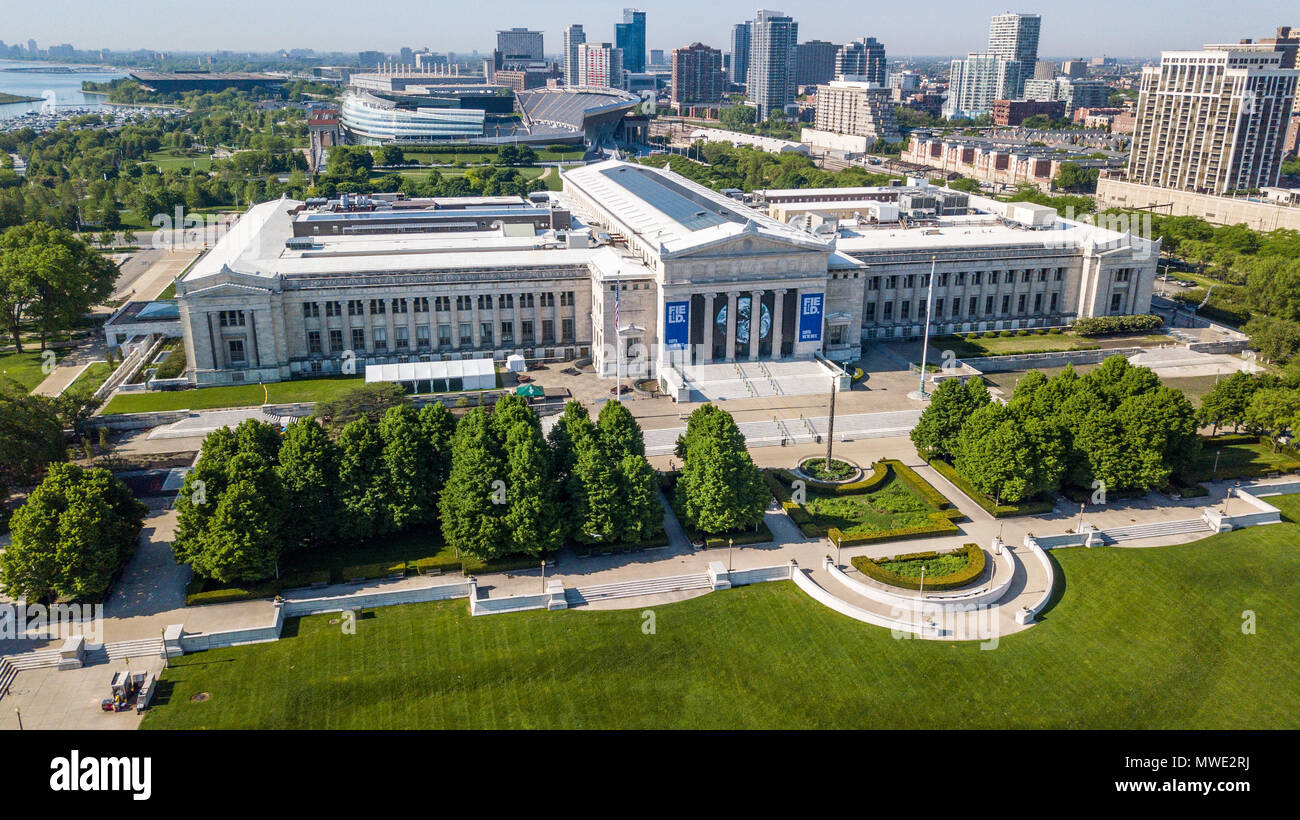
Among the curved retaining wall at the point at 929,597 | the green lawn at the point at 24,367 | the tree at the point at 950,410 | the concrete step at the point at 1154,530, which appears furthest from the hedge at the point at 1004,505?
the green lawn at the point at 24,367

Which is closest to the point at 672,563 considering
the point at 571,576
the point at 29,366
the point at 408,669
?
the point at 571,576

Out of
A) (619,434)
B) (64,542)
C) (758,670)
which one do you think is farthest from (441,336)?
(758,670)

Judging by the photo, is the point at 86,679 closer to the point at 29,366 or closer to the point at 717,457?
the point at 717,457

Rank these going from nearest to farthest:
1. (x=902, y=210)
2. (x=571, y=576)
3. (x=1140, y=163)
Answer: (x=571, y=576) → (x=902, y=210) → (x=1140, y=163)

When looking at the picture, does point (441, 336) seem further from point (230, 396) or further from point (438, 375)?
point (230, 396)

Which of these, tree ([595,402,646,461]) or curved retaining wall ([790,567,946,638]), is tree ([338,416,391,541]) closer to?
tree ([595,402,646,461])

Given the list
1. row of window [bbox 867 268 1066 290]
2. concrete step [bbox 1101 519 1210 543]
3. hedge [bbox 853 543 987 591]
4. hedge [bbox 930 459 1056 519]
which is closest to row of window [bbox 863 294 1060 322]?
row of window [bbox 867 268 1066 290]
